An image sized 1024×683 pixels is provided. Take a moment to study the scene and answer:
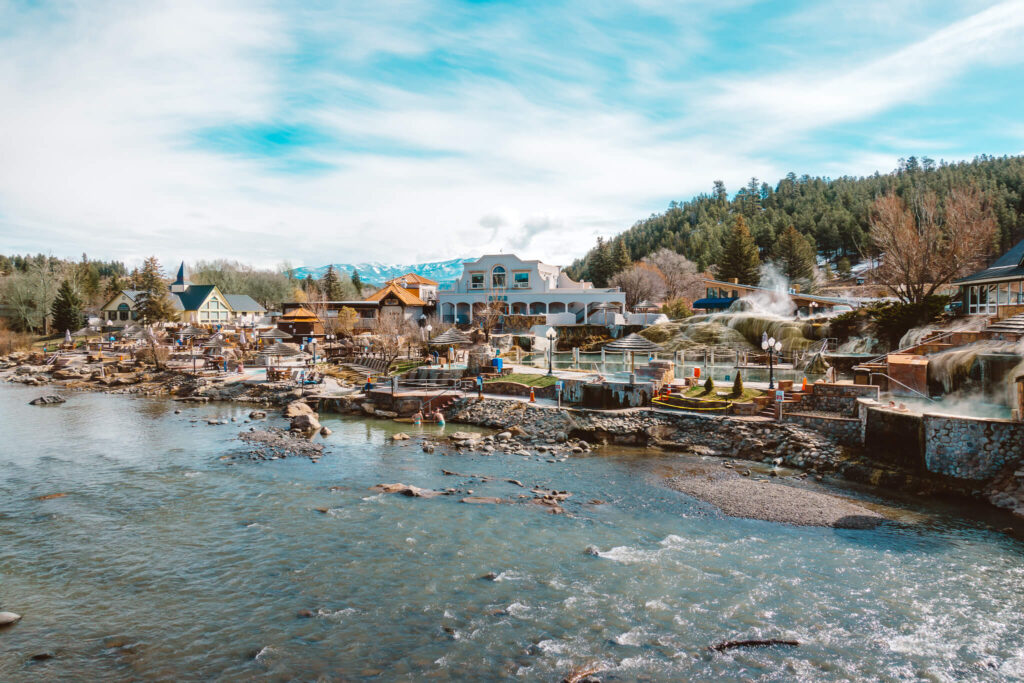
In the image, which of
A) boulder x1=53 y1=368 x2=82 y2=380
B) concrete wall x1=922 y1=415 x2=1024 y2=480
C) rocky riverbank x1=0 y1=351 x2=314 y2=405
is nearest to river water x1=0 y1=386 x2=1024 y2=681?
concrete wall x1=922 y1=415 x2=1024 y2=480

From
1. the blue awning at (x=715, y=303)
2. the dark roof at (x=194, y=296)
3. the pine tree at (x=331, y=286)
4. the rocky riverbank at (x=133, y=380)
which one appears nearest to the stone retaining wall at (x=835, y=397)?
the rocky riverbank at (x=133, y=380)

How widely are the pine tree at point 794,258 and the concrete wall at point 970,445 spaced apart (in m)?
51.6

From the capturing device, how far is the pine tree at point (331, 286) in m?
79.2

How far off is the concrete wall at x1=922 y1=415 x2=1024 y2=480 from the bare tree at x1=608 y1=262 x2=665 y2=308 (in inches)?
1759

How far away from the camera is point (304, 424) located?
2506 cm

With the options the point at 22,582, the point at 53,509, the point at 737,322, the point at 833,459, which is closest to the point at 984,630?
the point at 833,459

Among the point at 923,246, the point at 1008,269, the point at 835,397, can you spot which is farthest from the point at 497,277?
the point at 1008,269

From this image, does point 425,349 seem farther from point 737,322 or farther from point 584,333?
point 737,322

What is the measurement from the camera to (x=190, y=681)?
337 inches

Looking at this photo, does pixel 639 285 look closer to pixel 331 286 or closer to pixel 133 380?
pixel 331 286

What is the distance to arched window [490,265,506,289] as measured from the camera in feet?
189

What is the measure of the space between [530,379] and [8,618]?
21.6m

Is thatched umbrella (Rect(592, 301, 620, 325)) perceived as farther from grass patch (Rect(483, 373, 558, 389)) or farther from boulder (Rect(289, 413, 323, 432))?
boulder (Rect(289, 413, 323, 432))

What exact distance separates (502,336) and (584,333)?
7464 millimetres
